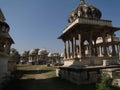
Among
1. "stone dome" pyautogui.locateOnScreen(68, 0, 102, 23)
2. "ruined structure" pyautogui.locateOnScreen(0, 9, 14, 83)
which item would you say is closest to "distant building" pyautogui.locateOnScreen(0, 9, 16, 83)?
"ruined structure" pyautogui.locateOnScreen(0, 9, 14, 83)

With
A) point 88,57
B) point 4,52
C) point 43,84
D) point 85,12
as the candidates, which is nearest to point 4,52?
point 4,52

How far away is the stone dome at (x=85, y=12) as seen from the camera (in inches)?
1043

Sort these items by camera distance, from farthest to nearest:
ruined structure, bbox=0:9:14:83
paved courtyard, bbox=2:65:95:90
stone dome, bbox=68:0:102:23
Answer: stone dome, bbox=68:0:102:23 → ruined structure, bbox=0:9:14:83 → paved courtyard, bbox=2:65:95:90

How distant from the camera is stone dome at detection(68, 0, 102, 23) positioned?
26481 millimetres

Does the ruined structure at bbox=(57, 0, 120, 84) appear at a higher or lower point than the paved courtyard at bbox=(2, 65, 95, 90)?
Result: higher

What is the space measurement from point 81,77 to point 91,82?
151 cm

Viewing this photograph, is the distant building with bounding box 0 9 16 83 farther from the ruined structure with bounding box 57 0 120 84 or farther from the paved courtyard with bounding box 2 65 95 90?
the ruined structure with bounding box 57 0 120 84

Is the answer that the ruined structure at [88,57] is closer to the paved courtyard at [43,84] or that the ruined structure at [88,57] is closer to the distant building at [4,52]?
the paved courtyard at [43,84]

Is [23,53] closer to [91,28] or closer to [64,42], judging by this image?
[64,42]

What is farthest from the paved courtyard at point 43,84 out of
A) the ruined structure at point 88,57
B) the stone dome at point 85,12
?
the stone dome at point 85,12

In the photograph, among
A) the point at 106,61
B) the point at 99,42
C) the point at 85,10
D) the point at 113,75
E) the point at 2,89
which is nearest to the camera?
the point at 113,75

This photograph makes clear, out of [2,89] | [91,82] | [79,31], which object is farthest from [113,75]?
[2,89]

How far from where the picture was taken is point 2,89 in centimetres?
1736

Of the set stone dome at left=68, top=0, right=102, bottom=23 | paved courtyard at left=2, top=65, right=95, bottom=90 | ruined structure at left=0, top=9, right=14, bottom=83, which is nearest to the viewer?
paved courtyard at left=2, top=65, right=95, bottom=90
